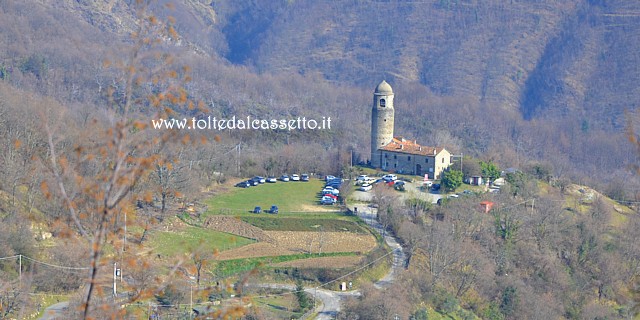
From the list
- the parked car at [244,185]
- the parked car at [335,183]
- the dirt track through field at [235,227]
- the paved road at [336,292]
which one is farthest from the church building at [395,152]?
the dirt track through field at [235,227]

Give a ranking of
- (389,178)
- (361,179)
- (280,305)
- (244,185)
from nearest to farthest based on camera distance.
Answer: (280,305), (389,178), (244,185), (361,179)

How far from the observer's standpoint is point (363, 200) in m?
41.1

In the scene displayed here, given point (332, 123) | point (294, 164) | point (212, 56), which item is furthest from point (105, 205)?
point (212, 56)

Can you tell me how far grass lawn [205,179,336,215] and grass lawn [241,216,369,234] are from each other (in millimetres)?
1188

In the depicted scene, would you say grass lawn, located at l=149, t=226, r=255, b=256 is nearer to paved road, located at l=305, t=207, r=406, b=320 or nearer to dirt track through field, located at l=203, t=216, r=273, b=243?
dirt track through field, located at l=203, t=216, r=273, b=243

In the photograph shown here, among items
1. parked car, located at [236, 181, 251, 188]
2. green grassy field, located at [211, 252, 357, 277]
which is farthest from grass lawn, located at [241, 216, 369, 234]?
parked car, located at [236, 181, 251, 188]

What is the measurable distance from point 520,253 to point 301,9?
106455 mm

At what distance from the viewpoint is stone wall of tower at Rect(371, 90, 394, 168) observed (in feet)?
155

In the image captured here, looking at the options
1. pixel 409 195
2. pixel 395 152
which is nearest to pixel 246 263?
pixel 409 195

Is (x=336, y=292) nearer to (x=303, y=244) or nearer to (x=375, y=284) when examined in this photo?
(x=375, y=284)

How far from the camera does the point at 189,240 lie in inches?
1305

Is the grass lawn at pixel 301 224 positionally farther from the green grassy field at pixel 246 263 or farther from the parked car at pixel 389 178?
the parked car at pixel 389 178

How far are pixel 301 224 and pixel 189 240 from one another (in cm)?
575

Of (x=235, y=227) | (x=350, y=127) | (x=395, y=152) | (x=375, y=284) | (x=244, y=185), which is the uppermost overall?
(x=395, y=152)
